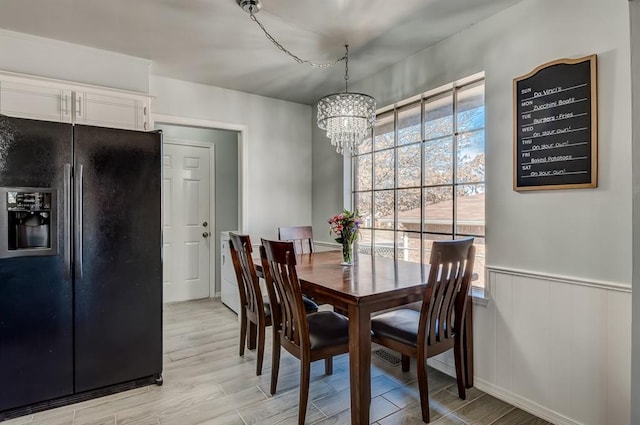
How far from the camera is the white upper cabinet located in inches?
→ 98.0

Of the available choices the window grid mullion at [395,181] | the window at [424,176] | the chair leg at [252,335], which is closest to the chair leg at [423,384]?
the window at [424,176]

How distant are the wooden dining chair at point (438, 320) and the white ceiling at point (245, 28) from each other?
149 cm

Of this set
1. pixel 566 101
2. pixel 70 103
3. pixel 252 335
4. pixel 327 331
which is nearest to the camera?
pixel 566 101

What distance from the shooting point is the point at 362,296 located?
5.75 ft

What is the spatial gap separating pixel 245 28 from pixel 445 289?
7.15 ft

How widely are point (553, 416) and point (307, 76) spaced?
3.14 meters

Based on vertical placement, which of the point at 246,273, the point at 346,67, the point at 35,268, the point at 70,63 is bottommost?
the point at 246,273

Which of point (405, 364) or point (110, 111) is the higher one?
point (110, 111)

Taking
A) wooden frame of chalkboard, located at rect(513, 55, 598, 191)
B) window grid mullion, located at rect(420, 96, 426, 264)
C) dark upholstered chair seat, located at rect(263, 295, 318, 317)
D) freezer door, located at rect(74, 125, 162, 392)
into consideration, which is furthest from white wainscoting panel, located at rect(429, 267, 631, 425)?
freezer door, located at rect(74, 125, 162, 392)

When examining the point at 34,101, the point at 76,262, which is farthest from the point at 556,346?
the point at 34,101

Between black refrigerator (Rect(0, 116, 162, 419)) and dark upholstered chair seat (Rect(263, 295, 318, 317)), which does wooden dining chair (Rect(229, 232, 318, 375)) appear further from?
black refrigerator (Rect(0, 116, 162, 419))

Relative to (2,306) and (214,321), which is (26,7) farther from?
(214,321)

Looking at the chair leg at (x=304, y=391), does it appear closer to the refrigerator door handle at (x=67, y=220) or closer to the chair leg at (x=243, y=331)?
the chair leg at (x=243, y=331)

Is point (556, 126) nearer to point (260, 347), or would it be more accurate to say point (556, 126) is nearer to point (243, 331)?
point (260, 347)
